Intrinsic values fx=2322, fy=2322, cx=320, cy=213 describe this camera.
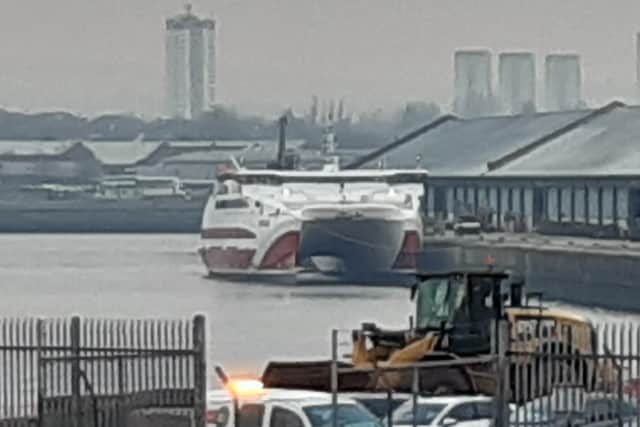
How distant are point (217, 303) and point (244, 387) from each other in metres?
55.8

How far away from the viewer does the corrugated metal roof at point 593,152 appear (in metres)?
84.7

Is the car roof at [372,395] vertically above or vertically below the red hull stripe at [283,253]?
above

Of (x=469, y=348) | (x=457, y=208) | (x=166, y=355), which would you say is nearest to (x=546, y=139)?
(x=457, y=208)

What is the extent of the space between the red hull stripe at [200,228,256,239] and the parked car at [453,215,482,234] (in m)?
8.30

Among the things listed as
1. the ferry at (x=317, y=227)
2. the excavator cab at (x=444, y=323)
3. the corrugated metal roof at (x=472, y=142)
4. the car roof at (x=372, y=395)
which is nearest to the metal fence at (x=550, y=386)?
the car roof at (x=372, y=395)

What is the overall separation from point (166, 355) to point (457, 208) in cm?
8763

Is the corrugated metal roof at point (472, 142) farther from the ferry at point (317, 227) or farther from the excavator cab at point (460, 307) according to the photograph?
the excavator cab at point (460, 307)

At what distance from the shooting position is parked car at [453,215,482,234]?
89.8 m

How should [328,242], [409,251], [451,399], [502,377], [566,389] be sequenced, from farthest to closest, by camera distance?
1. [409,251]
2. [328,242]
3. [451,399]
4. [566,389]
5. [502,377]

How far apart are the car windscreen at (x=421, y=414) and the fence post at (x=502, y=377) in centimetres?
149

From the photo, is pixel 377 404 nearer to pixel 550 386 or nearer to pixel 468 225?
pixel 550 386

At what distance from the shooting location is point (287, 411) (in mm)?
15562

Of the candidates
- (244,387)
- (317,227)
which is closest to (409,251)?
(317,227)

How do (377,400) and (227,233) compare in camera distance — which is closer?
(377,400)
